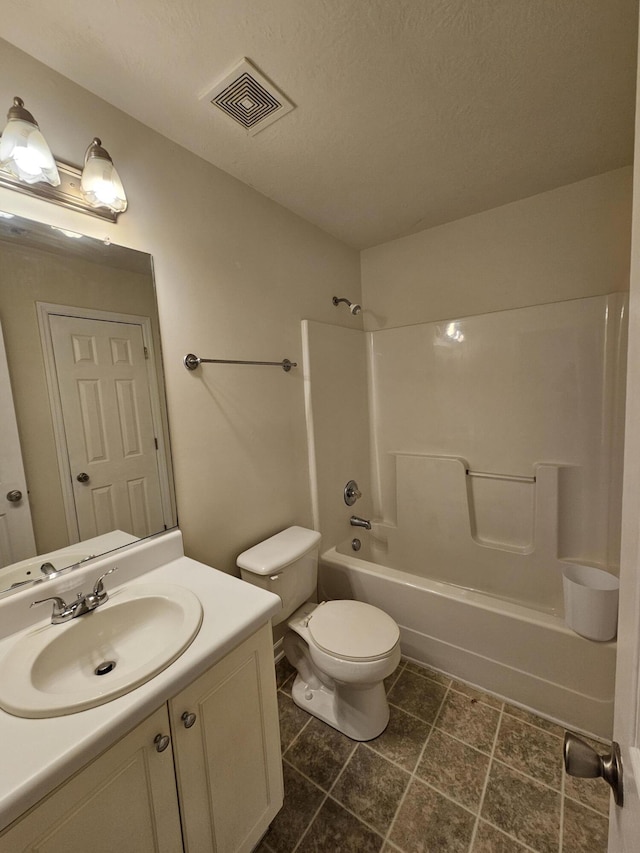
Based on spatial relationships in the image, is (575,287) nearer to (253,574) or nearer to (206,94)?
(206,94)

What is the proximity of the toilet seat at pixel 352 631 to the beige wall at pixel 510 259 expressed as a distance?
68.0 inches

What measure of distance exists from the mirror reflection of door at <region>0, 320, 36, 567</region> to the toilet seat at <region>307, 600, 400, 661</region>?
3.48 ft

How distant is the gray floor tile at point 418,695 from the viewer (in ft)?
4.96

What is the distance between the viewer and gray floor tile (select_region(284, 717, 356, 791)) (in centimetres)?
129

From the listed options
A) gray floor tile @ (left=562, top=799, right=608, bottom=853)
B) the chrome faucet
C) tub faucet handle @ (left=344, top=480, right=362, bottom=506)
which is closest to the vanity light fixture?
the chrome faucet

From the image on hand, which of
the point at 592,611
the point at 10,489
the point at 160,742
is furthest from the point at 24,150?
the point at 592,611

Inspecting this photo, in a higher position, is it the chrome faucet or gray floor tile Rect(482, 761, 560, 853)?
the chrome faucet

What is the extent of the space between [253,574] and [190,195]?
1.59 metres

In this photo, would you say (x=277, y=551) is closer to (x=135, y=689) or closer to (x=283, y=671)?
(x=283, y=671)

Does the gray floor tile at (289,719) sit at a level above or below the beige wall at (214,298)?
below

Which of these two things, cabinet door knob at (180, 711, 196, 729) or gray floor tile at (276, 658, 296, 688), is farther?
gray floor tile at (276, 658, 296, 688)

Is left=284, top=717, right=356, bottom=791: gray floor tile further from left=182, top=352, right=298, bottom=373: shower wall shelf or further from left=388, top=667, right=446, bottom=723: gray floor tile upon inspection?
left=182, top=352, right=298, bottom=373: shower wall shelf

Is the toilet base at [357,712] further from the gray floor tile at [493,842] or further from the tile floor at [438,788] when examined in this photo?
the gray floor tile at [493,842]

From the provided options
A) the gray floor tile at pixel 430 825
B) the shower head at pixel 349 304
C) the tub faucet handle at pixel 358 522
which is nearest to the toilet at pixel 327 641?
the gray floor tile at pixel 430 825
